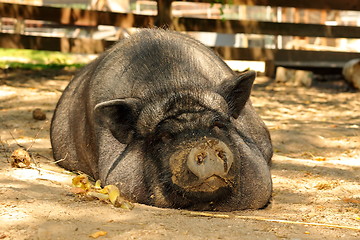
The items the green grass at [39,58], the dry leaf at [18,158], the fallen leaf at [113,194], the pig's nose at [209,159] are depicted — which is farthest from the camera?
the green grass at [39,58]

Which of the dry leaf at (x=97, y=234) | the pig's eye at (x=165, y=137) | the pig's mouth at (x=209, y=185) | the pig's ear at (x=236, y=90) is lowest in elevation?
the pig's mouth at (x=209, y=185)

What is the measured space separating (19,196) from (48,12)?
8.80 meters

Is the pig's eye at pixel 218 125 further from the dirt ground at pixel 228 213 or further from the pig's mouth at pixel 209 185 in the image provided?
the dirt ground at pixel 228 213

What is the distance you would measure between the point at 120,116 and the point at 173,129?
0.55m

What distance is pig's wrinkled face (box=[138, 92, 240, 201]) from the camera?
3.86 metres

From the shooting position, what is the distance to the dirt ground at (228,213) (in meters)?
3.43

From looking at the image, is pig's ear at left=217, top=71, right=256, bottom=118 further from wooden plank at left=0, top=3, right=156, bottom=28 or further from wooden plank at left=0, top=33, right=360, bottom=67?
wooden plank at left=0, top=3, right=156, bottom=28

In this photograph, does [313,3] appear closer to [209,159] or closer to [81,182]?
[81,182]

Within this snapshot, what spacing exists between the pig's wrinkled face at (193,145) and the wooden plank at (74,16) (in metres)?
8.02

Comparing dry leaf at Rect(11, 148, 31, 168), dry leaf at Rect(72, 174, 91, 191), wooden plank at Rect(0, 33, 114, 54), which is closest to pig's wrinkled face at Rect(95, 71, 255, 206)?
dry leaf at Rect(72, 174, 91, 191)

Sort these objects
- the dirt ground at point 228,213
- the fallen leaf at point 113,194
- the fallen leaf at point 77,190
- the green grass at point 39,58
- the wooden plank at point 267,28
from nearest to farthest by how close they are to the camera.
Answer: the dirt ground at point 228,213 → the fallen leaf at point 113,194 → the fallen leaf at point 77,190 → the wooden plank at point 267,28 → the green grass at point 39,58

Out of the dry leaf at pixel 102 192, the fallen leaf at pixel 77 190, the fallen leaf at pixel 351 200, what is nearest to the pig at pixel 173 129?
the dry leaf at pixel 102 192

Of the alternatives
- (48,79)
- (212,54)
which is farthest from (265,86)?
(212,54)

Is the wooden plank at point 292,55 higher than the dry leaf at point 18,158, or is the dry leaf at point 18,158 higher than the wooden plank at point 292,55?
the dry leaf at point 18,158
